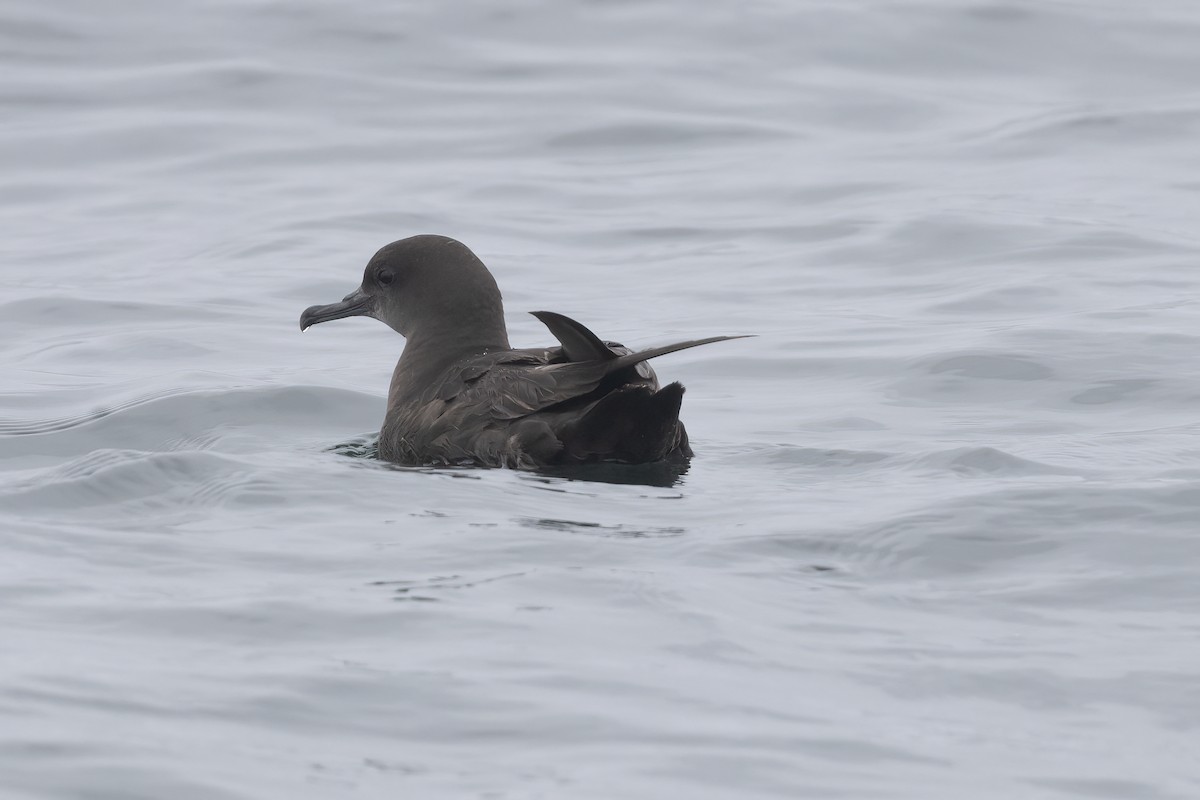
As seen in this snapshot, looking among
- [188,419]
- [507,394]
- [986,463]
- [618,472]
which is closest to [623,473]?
[618,472]

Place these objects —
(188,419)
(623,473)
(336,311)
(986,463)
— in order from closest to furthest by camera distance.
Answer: (623,473) < (986,463) < (188,419) < (336,311)

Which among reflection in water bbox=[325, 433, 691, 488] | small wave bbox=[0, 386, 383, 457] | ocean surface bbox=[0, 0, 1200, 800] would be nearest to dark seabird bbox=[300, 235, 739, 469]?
reflection in water bbox=[325, 433, 691, 488]

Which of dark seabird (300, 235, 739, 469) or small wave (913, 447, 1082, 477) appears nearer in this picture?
dark seabird (300, 235, 739, 469)

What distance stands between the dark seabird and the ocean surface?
160 mm

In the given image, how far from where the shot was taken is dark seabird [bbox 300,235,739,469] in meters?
6.50

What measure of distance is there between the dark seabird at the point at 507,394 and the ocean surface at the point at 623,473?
160mm

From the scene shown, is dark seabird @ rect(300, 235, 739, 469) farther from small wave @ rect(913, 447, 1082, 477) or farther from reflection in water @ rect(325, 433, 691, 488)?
small wave @ rect(913, 447, 1082, 477)

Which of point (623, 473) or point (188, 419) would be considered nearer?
point (623, 473)

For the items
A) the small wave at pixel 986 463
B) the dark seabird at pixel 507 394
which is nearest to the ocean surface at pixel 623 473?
the small wave at pixel 986 463

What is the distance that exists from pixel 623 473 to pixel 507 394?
52cm

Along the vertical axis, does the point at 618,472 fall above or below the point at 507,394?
below

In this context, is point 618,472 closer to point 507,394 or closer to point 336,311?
point 507,394

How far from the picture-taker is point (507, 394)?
22.0ft

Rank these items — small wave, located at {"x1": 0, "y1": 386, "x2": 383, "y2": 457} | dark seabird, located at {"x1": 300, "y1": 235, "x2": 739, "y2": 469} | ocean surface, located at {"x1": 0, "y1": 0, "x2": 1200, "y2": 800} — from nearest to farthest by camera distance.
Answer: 1. ocean surface, located at {"x1": 0, "y1": 0, "x2": 1200, "y2": 800}
2. dark seabird, located at {"x1": 300, "y1": 235, "x2": 739, "y2": 469}
3. small wave, located at {"x1": 0, "y1": 386, "x2": 383, "y2": 457}
